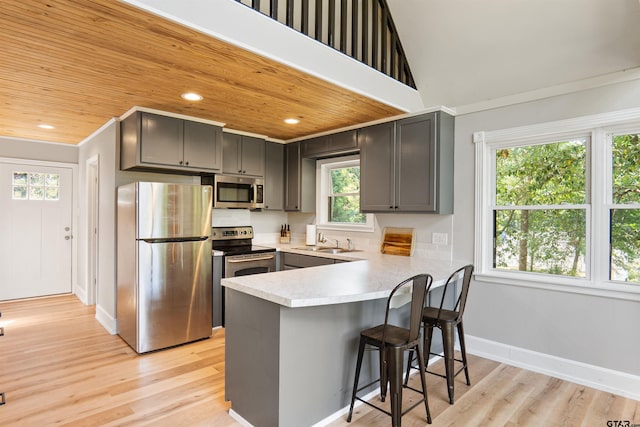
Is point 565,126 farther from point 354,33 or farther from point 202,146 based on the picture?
point 202,146

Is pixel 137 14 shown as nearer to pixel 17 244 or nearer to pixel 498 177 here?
pixel 498 177

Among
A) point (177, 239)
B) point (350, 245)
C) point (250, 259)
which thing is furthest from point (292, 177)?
point (177, 239)

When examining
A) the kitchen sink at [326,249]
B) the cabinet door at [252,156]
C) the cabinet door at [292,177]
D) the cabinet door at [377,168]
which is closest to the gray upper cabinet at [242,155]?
the cabinet door at [252,156]

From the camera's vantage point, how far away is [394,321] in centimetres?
278

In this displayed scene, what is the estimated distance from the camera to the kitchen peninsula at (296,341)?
77.3 inches

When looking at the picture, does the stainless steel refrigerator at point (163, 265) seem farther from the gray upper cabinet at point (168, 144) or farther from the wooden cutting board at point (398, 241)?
the wooden cutting board at point (398, 241)

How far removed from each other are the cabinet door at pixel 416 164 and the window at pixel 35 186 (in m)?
5.07

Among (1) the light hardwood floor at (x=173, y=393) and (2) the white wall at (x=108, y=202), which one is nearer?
(1) the light hardwood floor at (x=173, y=393)

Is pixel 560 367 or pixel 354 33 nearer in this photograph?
pixel 560 367

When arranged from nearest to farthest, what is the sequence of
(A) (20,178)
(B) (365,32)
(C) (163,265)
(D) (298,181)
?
(B) (365,32), (C) (163,265), (D) (298,181), (A) (20,178)

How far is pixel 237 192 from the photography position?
4.48 m

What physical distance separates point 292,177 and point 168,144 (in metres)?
1.76

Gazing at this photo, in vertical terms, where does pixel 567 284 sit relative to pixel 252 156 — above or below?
below

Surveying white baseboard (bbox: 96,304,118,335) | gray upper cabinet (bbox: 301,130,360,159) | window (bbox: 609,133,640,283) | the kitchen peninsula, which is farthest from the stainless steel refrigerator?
window (bbox: 609,133,640,283)
